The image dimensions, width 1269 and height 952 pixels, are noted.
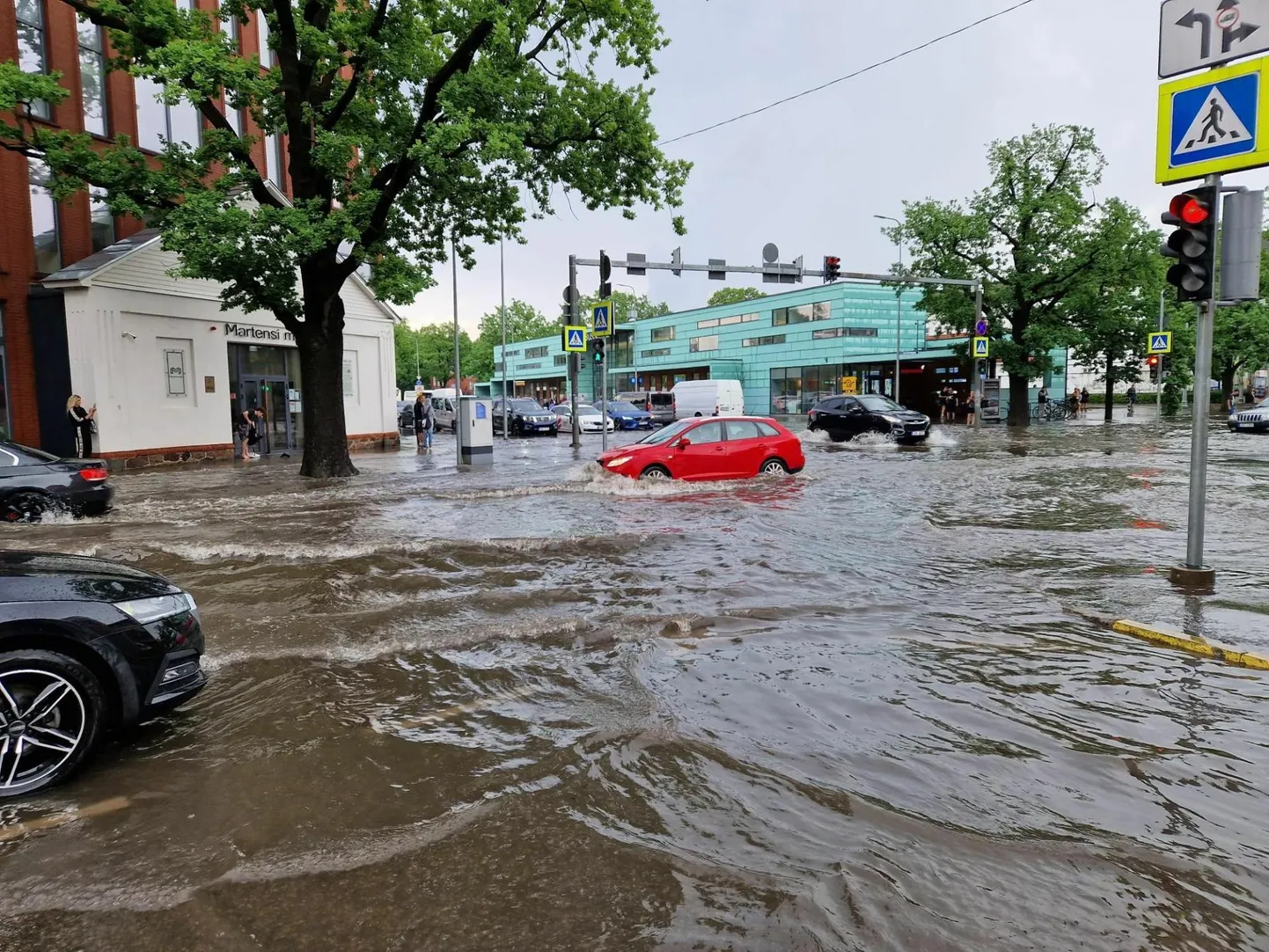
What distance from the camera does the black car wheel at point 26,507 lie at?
11.4 m

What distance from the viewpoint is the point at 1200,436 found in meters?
7.11

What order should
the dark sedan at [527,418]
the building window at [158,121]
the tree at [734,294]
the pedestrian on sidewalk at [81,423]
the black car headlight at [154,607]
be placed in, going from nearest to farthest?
1. the black car headlight at [154,607]
2. the pedestrian on sidewalk at [81,423]
3. the building window at [158,121]
4. the dark sedan at [527,418]
5. the tree at [734,294]

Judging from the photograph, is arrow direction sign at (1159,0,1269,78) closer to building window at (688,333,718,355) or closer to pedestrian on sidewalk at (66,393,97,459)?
pedestrian on sidewalk at (66,393,97,459)

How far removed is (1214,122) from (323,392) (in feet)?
53.9

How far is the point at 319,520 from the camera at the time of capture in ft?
40.0

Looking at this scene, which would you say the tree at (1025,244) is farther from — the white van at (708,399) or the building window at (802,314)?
the building window at (802,314)

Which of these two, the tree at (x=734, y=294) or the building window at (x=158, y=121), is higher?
the tree at (x=734, y=294)

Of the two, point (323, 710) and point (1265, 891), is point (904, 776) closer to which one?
point (1265, 891)

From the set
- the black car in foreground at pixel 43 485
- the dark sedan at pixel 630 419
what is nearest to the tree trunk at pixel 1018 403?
the dark sedan at pixel 630 419

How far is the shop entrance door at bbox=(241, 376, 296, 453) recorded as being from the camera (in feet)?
84.1

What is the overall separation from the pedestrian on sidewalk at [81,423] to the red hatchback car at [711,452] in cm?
1296

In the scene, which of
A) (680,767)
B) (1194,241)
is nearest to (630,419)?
(1194,241)

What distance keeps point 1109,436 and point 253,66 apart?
95.1ft

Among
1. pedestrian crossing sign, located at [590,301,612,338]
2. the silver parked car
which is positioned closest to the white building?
pedestrian crossing sign, located at [590,301,612,338]
